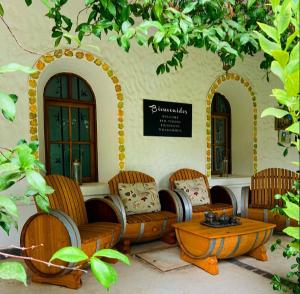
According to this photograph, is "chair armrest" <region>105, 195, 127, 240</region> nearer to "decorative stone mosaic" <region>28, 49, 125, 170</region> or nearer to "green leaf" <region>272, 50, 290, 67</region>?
"decorative stone mosaic" <region>28, 49, 125, 170</region>

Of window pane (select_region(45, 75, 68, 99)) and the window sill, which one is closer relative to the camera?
the window sill

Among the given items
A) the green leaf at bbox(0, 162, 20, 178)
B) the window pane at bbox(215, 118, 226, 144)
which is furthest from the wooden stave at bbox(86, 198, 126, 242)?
the window pane at bbox(215, 118, 226, 144)

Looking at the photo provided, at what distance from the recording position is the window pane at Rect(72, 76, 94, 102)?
14.5 ft

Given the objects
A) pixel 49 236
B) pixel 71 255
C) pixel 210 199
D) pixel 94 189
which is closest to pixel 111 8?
pixel 71 255

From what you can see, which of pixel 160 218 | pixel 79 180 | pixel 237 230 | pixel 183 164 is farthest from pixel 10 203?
pixel 183 164

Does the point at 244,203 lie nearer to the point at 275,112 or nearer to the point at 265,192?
the point at 265,192

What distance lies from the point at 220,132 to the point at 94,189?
10.1 ft

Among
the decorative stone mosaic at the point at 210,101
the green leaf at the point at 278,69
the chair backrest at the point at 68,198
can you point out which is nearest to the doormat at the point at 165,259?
the chair backrest at the point at 68,198

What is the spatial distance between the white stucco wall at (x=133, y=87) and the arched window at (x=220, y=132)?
0.46m

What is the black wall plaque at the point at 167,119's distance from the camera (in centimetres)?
459

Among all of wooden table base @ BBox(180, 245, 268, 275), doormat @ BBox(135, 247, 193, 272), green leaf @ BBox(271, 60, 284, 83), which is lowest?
doormat @ BBox(135, 247, 193, 272)

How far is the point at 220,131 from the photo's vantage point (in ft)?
19.9

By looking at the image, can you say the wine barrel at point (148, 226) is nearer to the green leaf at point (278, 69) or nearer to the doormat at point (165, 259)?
the doormat at point (165, 259)

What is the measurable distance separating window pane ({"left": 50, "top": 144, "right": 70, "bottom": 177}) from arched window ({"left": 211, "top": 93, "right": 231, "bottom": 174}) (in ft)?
9.30
